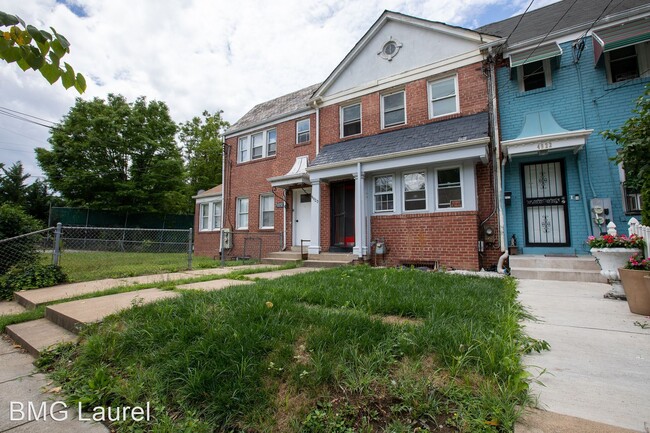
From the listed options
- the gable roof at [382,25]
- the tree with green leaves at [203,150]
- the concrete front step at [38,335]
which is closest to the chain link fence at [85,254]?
the concrete front step at [38,335]

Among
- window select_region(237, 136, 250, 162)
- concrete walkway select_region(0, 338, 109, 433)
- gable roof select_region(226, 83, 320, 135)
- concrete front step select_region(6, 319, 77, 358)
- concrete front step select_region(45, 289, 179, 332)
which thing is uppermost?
gable roof select_region(226, 83, 320, 135)

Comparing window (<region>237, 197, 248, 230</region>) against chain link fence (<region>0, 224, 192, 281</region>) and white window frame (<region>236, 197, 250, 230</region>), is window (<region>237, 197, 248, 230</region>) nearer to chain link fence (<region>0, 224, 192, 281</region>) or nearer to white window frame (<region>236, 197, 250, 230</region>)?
white window frame (<region>236, 197, 250, 230</region>)

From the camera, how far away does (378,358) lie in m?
2.03

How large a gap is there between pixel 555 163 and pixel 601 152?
0.84m

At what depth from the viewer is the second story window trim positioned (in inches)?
498

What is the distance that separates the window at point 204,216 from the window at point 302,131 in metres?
6.59

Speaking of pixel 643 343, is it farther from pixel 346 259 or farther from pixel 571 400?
pixel 346 259

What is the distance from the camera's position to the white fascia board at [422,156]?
710cm

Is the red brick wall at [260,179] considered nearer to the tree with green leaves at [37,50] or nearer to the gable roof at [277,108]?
the gable roof at [277,108]

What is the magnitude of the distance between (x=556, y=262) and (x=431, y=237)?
2682 mm

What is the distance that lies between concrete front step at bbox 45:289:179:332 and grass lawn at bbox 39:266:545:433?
1.33ft

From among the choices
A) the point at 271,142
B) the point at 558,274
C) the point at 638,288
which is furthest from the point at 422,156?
the point at 271,142

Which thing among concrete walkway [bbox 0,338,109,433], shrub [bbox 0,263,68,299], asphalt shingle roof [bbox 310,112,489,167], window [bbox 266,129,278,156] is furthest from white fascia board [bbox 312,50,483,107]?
concrete walkway [bbox 0,338,109,433]

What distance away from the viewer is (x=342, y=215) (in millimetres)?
9828
